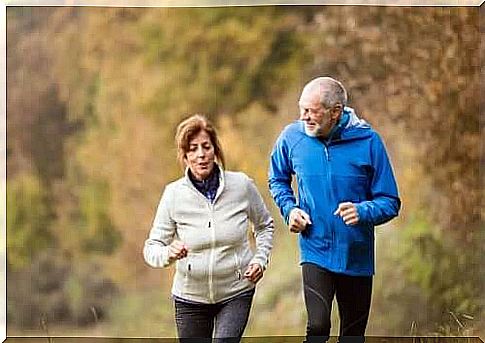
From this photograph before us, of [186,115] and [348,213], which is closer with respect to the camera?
[348,213]

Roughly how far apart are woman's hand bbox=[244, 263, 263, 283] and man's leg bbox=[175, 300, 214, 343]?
177mm

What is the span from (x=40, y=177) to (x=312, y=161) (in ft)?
3.33

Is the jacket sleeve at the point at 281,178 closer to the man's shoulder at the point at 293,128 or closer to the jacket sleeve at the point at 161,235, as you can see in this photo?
the man's shoulder at the point at 293,128

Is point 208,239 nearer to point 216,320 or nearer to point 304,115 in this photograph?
point 216,320

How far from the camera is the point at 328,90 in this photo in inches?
149

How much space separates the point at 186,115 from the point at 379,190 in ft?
2.49

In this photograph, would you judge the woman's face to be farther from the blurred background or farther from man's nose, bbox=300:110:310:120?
man's nose, bbox=300:110:310:120

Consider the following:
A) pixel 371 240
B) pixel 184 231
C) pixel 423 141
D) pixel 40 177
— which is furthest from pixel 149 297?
pixel 423 141

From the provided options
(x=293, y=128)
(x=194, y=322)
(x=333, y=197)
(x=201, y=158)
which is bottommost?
(x=194, y=322)

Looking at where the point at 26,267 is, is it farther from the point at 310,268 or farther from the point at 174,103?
the point at 310,268

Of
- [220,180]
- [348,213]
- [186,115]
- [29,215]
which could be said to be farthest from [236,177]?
[29,215]

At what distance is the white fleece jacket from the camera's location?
12.1ft

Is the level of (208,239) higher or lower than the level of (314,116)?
lower

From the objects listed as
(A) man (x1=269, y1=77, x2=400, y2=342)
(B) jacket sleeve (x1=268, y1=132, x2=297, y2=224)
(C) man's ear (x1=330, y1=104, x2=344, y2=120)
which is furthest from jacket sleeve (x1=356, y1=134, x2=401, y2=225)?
(B) jacket sleeve (x1=268, y1=132, x2=297, y2=224)
